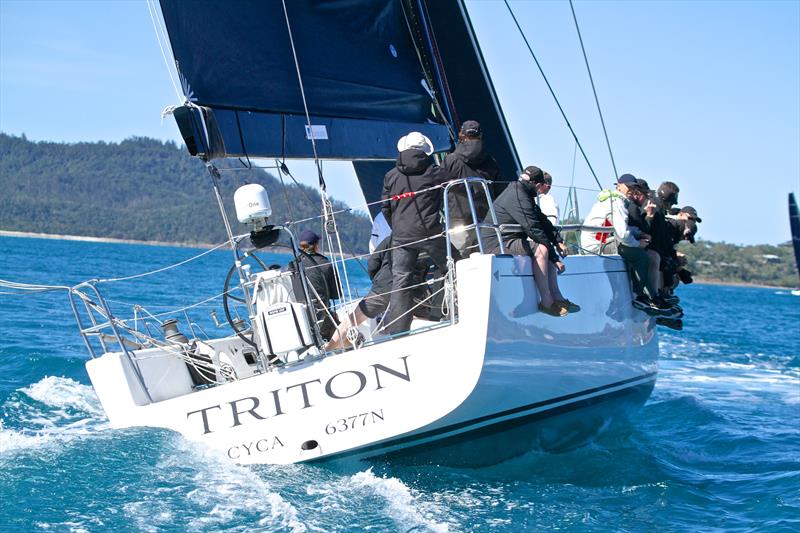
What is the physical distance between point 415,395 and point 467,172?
159cm

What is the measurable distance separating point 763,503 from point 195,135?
4447 millimetres

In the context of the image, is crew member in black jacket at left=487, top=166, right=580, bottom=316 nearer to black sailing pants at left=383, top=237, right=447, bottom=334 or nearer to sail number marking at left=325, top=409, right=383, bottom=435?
black sailing pants at left=383, top=237, right=447, bottom=334

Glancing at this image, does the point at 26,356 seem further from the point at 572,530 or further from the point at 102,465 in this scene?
the point at 572,530

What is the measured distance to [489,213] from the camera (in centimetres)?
604

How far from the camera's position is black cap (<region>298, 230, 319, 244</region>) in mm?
6555

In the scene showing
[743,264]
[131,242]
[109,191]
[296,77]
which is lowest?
[743,264]

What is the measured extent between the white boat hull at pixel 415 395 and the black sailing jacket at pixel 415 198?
0.53 meters

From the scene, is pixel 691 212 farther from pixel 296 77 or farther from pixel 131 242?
pixel 131 242

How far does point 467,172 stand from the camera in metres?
5.96

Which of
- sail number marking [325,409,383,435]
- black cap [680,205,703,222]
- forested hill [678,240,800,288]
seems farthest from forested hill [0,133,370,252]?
sail number marking [325,409,383,435]

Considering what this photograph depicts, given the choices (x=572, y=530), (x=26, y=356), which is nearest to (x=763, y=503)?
(x=572, y=530)

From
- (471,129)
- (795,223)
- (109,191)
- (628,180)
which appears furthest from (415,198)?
(109,191)

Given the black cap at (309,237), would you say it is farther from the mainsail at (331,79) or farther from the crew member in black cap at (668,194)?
the crew member in black cap at (668,194)

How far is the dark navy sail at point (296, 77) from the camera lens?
6.28 meters
